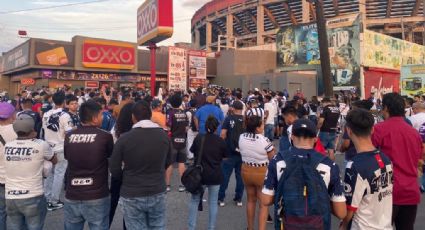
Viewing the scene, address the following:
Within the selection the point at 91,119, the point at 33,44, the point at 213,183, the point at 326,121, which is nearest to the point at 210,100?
the point at 326,121

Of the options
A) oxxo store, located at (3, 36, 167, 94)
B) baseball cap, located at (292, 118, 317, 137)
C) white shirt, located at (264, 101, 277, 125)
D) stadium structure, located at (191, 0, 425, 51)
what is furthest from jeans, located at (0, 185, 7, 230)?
stadium structure, located at (191, 0, 425, 51)

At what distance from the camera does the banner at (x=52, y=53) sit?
25062mm

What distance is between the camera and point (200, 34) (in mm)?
65938

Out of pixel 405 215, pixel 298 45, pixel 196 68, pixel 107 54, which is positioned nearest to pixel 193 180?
pixel 405 215

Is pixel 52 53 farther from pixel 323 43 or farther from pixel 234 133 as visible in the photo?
pixel 234 133

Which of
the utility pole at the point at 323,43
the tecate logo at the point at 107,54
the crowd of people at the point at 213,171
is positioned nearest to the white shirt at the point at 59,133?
the crowd of people at the point at 213,171

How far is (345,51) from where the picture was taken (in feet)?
98.8

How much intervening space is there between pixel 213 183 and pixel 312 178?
261 cm

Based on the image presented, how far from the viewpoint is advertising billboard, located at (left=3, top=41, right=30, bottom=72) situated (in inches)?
1005

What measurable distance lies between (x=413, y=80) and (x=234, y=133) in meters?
18.1

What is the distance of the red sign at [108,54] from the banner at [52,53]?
122cm

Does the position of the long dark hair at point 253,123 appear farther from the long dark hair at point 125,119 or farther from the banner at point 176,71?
the banner at point 176,71

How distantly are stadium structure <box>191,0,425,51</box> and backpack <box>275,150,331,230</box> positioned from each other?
3978 cm

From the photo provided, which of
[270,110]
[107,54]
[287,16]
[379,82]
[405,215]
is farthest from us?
[287,16]
